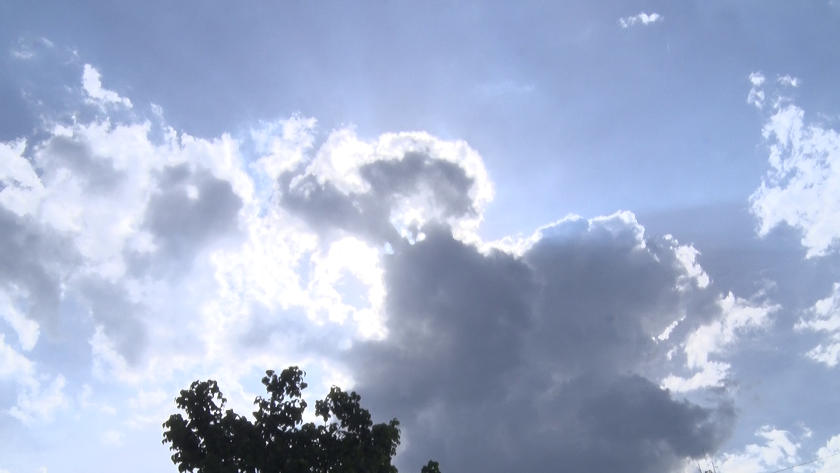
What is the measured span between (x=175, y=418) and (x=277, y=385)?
445 centimetres

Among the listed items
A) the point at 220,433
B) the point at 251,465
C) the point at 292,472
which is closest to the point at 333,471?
the point at 292,472

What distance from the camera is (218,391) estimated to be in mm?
27312

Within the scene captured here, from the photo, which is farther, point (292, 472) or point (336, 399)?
point (336, 399)

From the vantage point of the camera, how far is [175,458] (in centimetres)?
2634

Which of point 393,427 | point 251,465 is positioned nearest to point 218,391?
point 251,465

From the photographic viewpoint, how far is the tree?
2605 centimetres

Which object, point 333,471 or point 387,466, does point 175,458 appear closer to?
point 333,471

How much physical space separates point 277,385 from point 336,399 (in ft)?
9.01

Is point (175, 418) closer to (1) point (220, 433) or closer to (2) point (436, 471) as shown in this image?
(1) point (220, 433)

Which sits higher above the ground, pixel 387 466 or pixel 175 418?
pixel 175 418

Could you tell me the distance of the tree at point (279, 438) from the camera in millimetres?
26047

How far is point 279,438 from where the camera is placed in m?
26.6

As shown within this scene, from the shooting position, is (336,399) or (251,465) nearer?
(251,465)

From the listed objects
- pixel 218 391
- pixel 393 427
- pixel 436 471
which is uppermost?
pixel 218 391
